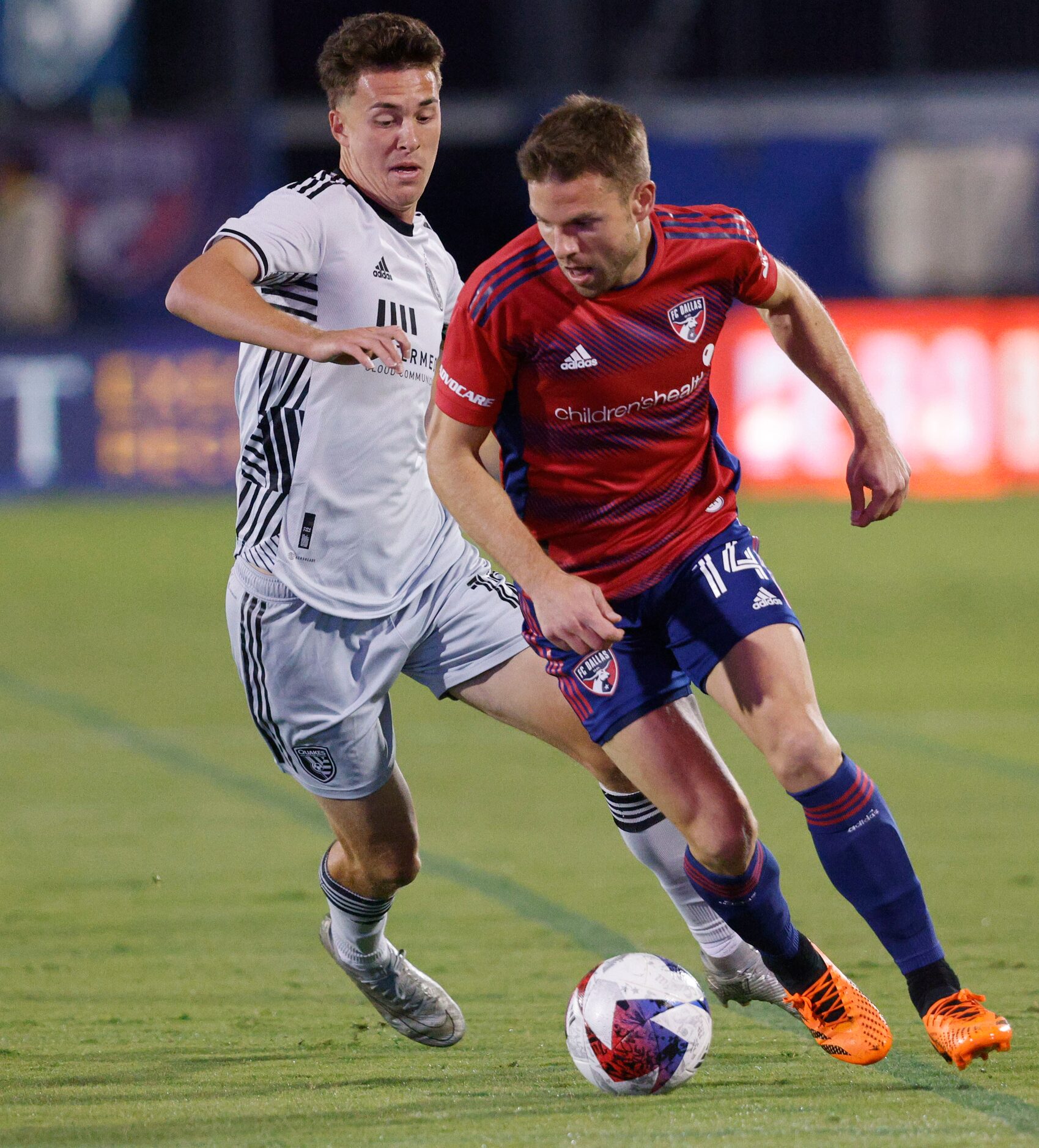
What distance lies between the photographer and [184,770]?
808 cm

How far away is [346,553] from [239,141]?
50.1 ft

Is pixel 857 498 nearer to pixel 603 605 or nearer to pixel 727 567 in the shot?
pixel 727 567

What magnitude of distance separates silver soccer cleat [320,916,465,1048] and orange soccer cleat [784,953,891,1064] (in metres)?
0.81

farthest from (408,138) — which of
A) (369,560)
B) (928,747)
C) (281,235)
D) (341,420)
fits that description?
(928,747)

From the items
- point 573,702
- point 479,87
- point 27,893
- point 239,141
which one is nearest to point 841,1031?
point 573,702

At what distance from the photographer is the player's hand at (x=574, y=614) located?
3836mm

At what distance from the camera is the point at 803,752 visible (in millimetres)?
3941

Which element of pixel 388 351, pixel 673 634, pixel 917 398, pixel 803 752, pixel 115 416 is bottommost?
pixel 115 416

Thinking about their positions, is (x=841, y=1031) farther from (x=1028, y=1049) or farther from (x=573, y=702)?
(x=573, y=702)

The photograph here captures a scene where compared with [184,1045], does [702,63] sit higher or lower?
higher

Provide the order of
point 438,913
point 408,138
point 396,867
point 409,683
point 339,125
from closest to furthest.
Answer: point 408,138 < point 339,125 < point 396,867 < point 438,913 < point 409,683

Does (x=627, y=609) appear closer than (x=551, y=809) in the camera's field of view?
Yes

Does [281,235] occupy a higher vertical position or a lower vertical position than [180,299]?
higher

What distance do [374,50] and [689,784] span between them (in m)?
1.73
